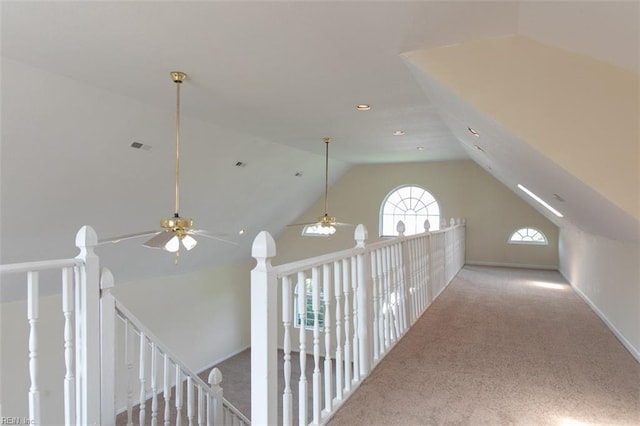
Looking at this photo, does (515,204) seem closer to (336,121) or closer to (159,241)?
(336,121)

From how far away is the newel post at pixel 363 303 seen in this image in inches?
104

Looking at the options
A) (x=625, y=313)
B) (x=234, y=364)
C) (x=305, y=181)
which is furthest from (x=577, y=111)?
(x=234, y=364)

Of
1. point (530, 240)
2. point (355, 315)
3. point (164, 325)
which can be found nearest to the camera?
point (355, 315)

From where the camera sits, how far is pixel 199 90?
3.48 m

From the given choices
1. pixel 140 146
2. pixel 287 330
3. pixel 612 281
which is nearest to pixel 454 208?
pixel 612 281

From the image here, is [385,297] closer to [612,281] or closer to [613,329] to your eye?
[613,329]

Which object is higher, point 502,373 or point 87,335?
point 87,335

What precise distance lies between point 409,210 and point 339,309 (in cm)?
730

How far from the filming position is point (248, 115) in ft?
14.4

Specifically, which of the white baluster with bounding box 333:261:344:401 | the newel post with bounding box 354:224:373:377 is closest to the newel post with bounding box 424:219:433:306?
the newel post with bounding box 354:224:373:377

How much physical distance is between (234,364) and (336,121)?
6.01 m

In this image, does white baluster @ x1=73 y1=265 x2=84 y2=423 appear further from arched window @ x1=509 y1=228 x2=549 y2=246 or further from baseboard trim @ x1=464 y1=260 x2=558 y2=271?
arched window @ x1=509 y1=228 x2=549 y2=246

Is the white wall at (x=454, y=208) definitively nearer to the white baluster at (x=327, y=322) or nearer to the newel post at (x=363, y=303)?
the newel post at (x=363, y=303)

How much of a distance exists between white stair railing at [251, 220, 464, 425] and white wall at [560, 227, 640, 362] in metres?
1.75
